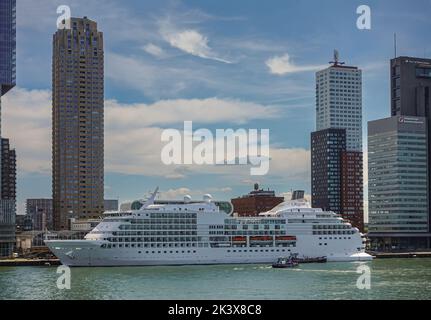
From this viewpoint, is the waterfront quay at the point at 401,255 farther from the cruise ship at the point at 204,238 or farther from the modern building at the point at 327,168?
the modern building at the point at 327,168

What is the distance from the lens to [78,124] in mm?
81250

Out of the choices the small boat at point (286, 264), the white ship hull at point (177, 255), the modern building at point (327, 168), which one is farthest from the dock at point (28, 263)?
the modern building at point (327, 168)

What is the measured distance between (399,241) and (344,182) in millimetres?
17274

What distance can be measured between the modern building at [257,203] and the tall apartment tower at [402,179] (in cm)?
1318

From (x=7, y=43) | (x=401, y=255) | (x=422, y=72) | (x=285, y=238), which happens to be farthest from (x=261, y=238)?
(x=422, y=72)

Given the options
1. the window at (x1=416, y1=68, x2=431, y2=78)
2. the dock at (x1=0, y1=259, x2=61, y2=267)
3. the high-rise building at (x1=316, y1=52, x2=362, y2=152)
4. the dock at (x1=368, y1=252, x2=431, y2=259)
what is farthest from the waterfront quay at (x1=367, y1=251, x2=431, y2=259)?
the high-rise building at (x1=316, y1=52, x2=362, y2=152)

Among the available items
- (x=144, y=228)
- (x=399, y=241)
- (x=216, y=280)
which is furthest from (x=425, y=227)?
(x=216, y=280)

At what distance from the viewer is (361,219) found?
98.8m

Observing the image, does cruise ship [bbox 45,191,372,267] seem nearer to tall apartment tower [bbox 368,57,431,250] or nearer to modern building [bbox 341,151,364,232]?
tall apartment tower [bbox 368,57,431,250]

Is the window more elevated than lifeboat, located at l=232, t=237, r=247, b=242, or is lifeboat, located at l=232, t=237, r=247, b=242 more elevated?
the window

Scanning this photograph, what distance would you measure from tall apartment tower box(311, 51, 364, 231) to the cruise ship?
42.3 m

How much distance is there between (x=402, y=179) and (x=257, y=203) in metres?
18.2

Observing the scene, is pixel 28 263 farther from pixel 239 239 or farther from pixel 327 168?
pixel 327 168

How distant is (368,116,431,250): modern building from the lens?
84812 mm
